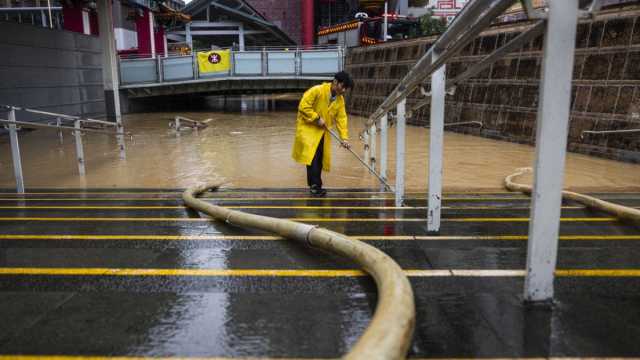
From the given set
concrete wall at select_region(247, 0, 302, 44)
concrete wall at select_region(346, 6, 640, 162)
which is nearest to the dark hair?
concrete wall at select_region(346, 6, 640, 162)

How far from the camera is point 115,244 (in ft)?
9.77

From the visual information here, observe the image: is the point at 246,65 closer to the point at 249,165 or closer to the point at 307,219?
the point at 249,165

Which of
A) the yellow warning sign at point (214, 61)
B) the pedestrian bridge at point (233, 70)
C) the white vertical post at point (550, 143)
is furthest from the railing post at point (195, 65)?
the white vertical post at point (550, 143)

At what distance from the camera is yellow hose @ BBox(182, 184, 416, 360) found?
1.47 m

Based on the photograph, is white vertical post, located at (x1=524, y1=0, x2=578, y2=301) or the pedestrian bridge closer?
white vertical post, located at (x1=524, y1=0, x2=578, y2=301)

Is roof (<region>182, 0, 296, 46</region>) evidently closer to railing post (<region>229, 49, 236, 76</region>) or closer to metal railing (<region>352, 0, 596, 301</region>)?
railing post (<region>229, 49, 236, 76</region>)

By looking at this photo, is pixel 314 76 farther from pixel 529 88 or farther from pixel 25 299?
pixel 25 299

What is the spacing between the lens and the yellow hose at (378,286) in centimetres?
147

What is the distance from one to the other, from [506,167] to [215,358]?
7299mm

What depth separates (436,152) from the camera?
317cm

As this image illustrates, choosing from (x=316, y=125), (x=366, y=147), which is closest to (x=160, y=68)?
(x=366, y=147)

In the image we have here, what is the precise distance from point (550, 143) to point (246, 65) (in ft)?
76.7

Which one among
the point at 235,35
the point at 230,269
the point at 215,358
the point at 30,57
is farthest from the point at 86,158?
the point at 235,35

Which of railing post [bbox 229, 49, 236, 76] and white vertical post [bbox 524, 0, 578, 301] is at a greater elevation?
railing post [bbox 229, 49, 236, 76]
